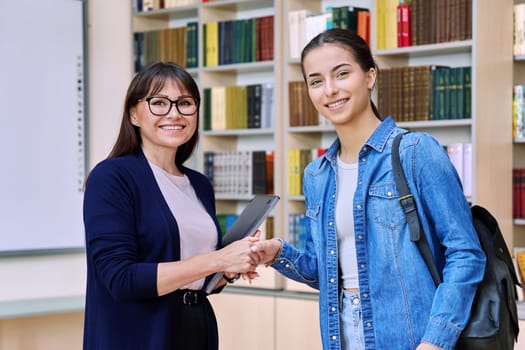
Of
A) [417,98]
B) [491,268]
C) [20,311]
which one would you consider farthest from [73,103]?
[491,268]

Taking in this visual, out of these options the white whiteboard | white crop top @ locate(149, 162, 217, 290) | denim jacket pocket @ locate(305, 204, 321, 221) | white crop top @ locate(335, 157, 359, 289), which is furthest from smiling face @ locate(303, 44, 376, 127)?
the white whiteboard

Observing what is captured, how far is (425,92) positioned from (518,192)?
0.72 metres

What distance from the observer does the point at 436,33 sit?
14.0 ft

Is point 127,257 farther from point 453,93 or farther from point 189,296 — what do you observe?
point 453,93

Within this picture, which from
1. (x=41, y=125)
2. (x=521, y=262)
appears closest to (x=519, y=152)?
(x=521, y=262)

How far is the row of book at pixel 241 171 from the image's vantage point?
16.3 ft

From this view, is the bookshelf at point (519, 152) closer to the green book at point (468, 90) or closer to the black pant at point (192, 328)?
the green book at point (468, 90)

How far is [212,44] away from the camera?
516 centimetres

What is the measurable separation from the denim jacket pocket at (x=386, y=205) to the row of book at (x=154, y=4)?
3518 mm

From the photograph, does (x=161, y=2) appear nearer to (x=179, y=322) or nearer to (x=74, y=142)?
(x=74, y=142)

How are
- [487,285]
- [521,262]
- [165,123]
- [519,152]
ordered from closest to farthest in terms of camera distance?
[487,285], [165,123], [521,262], [519,152]

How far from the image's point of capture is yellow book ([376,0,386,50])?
4.43m

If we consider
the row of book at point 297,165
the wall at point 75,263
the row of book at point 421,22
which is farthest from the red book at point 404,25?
the wall at point 75,263

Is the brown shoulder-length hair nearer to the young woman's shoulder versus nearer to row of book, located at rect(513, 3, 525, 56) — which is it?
the young woman's shoulder
